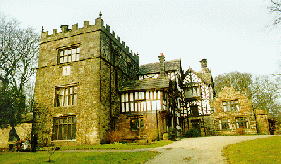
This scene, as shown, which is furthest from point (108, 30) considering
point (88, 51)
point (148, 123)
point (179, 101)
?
point (179, 101)

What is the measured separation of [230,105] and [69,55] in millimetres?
20962

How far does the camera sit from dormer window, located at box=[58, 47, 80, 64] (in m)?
20.9

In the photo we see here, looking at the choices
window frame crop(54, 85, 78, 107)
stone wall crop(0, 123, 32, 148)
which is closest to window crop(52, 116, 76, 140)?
window frame crop(54, 85, 78, 107)

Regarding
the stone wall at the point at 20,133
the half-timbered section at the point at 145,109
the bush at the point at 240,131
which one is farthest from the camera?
the bush at the point at 240,131

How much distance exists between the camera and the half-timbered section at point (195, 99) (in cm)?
2923

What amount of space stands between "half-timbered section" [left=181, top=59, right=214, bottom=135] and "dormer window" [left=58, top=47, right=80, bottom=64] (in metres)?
16.1

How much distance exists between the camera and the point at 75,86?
20125 mm

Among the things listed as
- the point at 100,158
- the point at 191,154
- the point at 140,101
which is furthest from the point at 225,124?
the point at 100,158

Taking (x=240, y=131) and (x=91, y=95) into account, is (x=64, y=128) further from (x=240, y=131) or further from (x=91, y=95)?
(x=240, y=131)

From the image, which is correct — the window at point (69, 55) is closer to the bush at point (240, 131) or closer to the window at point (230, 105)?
the window at point (230, 105)

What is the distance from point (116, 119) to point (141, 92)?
12.2 ft

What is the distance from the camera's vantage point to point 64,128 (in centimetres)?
1944

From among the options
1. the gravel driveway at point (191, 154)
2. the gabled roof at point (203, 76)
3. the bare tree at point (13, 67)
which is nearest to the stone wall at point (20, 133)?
the bare tree at point (13, 67)

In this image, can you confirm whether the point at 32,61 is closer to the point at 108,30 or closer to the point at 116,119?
the point at 108,30
